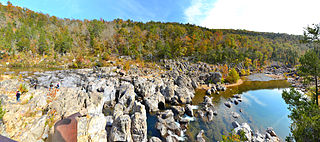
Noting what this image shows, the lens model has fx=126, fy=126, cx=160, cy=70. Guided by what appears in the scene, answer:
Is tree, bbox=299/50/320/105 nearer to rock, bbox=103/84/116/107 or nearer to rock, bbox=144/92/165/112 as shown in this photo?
rock, bbox=144/92/165/112

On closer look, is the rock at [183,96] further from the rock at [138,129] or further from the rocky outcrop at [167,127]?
the rock at [138,129]

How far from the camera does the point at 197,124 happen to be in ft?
57.3

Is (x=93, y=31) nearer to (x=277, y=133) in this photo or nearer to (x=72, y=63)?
(x=72, y=63)

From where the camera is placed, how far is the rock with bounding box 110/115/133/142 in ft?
37.4

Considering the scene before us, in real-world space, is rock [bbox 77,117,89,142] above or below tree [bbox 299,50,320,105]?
below

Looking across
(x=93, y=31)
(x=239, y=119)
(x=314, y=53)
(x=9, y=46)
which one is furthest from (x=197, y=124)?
(x=93, y=31)

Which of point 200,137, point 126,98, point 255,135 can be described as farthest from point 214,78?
point 126,98

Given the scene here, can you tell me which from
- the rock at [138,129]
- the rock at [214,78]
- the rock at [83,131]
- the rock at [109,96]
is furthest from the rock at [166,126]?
the rock at [214,78]

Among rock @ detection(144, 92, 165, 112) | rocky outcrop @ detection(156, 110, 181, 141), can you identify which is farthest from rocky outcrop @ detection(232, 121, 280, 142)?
rock @ detection(144, 92, 165, 112)

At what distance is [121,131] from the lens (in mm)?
A: 11609

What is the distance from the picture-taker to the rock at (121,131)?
37.4 feet

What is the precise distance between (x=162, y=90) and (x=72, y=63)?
4805 centimetres

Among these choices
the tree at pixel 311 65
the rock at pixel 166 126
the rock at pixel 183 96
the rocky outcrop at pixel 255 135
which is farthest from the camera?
the rock at pixel 183 96

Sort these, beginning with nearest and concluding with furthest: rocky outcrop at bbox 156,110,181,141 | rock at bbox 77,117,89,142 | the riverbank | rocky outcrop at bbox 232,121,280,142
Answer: rock at bbox 77,117,89,142, the riverbank, rocky outcrop at bbox 232,121,280,142, rocky outcrop at bbox 156,110,181,141
